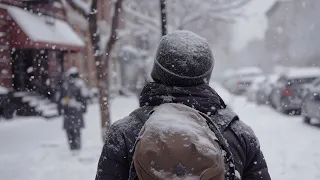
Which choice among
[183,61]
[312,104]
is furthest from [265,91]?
[183,61]

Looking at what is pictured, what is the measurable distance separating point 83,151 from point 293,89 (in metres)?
9.27

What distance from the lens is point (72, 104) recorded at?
28.4 feet

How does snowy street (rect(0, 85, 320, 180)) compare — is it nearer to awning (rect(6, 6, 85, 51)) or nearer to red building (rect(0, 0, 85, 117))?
red building (rect(0, 0, 85, 117))

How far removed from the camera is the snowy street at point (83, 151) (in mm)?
7016

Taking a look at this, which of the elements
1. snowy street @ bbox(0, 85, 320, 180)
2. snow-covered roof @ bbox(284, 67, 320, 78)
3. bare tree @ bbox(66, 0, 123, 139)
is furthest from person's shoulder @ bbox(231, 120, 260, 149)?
snow-covered roof @ bbox(284, 67, 320, 78)

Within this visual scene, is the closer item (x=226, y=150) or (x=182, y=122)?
(x=182, y=122)

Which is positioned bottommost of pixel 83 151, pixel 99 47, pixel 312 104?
pixel 83 151

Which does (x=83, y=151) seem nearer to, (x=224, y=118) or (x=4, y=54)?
(x=224, y=118)

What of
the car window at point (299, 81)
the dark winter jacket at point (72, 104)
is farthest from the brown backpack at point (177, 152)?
the car window at point (299, 81)

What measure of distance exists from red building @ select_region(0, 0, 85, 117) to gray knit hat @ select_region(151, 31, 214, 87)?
1297cm

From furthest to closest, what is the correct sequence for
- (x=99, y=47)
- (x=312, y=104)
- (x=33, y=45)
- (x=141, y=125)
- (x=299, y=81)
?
(x=299, y=81) → (x=33, y=45) → (x=312, y=104) → (x=99, y=47) → (x=141, y=125)

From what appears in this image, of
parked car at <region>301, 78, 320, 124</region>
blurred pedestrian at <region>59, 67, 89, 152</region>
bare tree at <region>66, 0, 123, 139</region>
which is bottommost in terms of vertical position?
parked car at <region>301, 78, 320, 124</region>

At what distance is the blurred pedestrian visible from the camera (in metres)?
8.62

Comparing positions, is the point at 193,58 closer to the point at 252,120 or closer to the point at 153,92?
the point at 153,92
